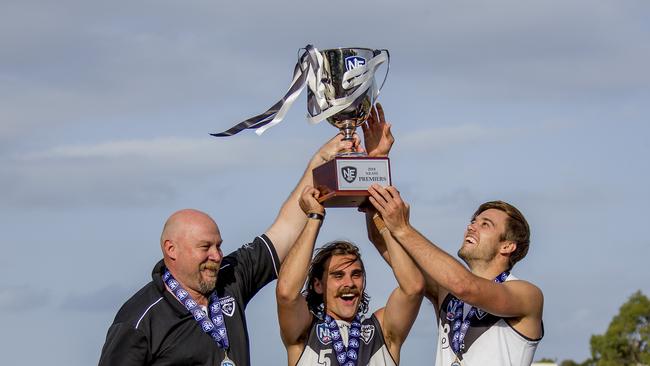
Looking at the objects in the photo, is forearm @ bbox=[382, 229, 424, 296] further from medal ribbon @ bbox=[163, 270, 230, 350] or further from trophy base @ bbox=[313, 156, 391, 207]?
medal ribbon @ bbox=[163, 270, 230, 350]

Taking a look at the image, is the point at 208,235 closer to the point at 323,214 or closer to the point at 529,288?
the point at 323,214

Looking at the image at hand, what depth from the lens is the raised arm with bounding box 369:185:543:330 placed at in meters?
7.90

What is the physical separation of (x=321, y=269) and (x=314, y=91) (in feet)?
3.94

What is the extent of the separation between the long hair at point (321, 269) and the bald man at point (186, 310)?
1.47ft

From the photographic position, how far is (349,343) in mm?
8414

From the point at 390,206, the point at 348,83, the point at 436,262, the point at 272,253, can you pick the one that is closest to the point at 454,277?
the point at 436,262

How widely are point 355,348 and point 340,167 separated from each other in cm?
120

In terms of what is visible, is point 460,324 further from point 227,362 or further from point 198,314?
point 198,314

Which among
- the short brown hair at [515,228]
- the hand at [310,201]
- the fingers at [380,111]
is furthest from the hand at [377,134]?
the short brown hair at [515,228]

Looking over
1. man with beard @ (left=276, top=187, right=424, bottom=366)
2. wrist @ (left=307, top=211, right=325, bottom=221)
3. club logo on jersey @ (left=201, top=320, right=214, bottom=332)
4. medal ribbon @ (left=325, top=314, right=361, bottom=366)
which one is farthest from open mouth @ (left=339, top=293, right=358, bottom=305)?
club logo on jersey @ (left=201, top=320, right=214, bottom=332)

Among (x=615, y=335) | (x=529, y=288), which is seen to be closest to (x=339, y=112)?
(x=529, y=288)

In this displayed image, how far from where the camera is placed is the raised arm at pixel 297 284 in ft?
26.8

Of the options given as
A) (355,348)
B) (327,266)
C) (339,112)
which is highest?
(339,112)

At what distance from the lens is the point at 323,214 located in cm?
838
